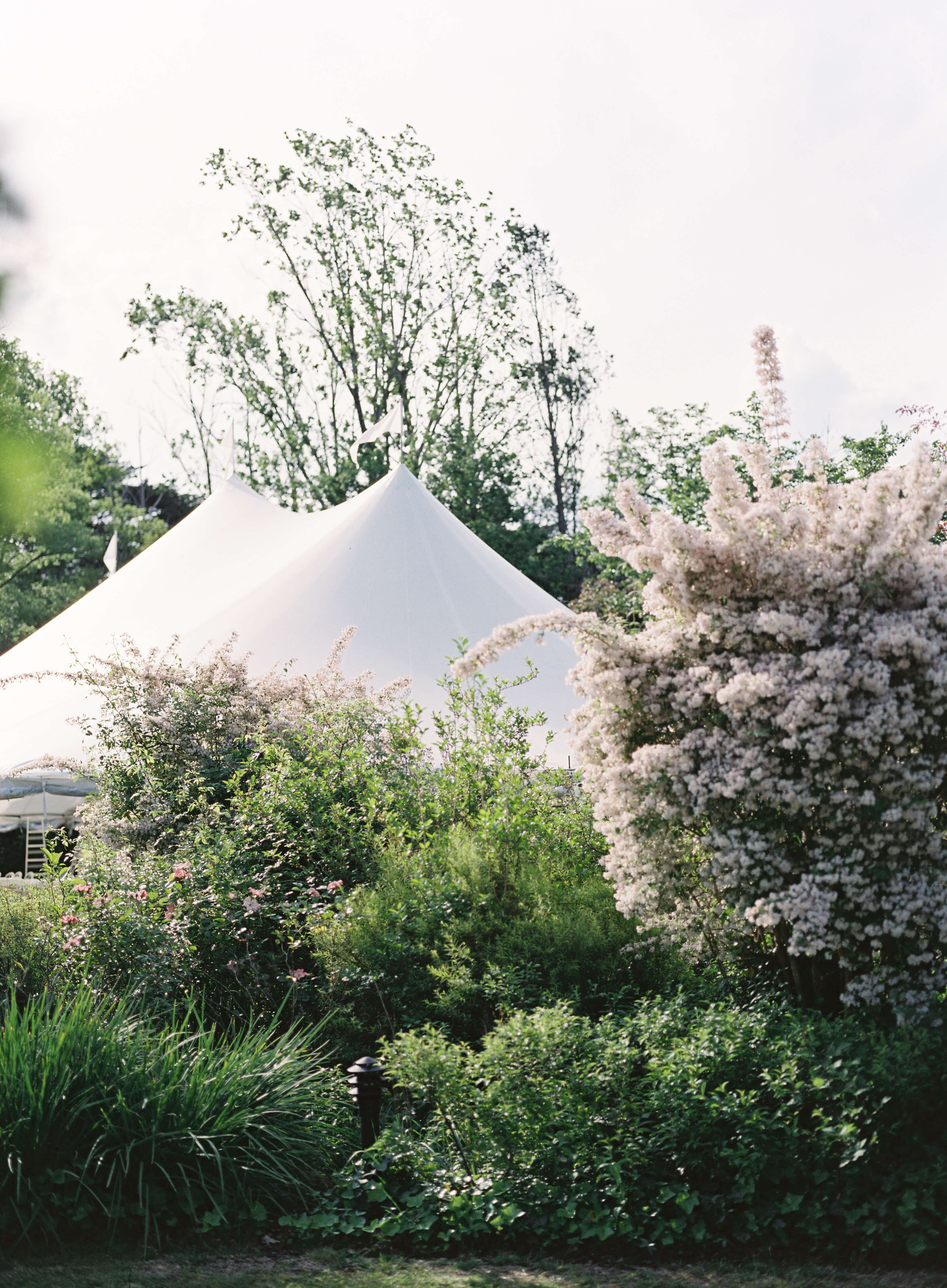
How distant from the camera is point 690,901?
4215 millimetres

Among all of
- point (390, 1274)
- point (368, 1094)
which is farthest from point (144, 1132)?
point (390, 1274)

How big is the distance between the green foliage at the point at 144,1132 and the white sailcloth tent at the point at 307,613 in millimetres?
4692

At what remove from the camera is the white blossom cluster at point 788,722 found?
3594 mm

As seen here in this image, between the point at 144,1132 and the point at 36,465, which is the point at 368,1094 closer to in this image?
the point at 144,1132

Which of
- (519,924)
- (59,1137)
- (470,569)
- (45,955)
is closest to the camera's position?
(59,1137)

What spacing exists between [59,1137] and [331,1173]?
915mm

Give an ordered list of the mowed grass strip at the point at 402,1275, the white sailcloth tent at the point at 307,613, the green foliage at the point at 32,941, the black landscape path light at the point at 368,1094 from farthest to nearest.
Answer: the white sailcloth tent at the point at 307,613 → the green foliage at the point at 32,941 → the black landscape path light at the point at 368,1094 → the mowed grass strip at the point at 402,1275

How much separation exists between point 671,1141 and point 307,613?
7227 mm

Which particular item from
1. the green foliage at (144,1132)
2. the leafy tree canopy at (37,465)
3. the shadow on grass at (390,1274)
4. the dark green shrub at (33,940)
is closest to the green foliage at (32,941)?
the dark green shrub at (33,940)

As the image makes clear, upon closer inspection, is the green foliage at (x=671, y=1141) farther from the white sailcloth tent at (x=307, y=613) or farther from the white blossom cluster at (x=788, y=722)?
the white sailcloth tent at (x=307, y=613)

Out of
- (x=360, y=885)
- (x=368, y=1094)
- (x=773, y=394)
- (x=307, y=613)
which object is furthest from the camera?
(x=307, y=613)

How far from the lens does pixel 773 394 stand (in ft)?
14.0

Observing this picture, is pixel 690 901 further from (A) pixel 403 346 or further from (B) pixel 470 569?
(A) pixel 403 346

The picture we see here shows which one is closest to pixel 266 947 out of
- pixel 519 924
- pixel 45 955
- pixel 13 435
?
pixel 45 955
